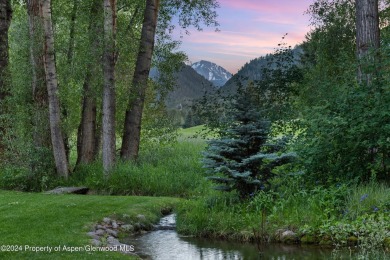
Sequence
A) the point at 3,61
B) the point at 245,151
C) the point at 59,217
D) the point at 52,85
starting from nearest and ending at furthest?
the point at 59,217 → the point at 245,151 → the point at 52,85 → the point at 3,61

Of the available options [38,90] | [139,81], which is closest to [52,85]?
[38,90]

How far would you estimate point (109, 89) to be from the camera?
20.6m

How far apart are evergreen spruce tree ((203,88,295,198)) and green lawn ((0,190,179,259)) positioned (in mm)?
2701

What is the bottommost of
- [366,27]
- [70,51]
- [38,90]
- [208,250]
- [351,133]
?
[208,250]

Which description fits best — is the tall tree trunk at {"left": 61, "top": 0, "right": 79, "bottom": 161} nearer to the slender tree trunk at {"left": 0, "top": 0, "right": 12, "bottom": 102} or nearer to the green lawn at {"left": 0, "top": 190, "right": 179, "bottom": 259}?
the slender tree trunk at {"left": 0, "top": 0, "right": 12, "bottom": 102}

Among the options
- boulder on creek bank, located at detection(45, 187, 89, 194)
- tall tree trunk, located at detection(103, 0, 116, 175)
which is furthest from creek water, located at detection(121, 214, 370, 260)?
tall tree trunk, located at detection(103, 0, 116, 175)

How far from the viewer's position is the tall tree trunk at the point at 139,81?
22672 millimetres

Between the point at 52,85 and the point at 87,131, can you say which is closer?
the point at 52,85

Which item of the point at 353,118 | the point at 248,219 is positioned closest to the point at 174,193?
the point at 248,219

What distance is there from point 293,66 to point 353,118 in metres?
10.8

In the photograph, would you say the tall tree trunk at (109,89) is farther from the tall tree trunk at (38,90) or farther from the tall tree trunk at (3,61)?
the tall tree trunk at (3,61)

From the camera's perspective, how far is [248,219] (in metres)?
11.8

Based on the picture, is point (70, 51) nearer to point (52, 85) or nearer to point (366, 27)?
point (52, 85)

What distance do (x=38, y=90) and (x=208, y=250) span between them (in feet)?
44.9
